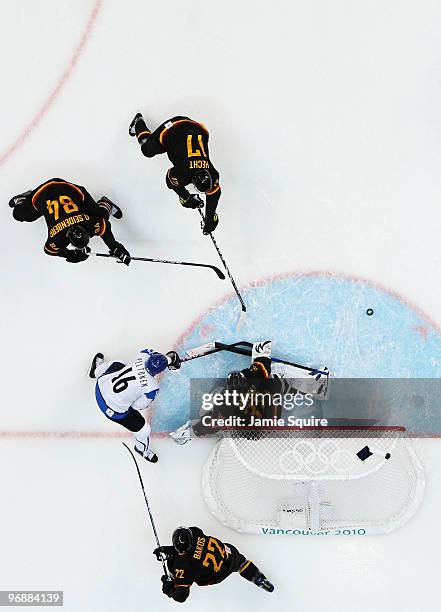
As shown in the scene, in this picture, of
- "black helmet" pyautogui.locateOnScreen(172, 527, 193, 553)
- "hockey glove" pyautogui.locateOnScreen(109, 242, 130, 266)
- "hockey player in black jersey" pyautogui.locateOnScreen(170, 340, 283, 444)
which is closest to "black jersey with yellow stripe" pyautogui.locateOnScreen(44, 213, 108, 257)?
"hockey glove" pyautogui.locateOnScreen(109, 242, 130, 266)

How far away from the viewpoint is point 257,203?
14.6 ft

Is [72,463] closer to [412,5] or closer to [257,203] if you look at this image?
[257,203]

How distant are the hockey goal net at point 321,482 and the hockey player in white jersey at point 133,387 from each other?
57 centimetres

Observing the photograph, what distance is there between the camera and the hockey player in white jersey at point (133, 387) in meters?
3.96

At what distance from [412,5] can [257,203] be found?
161 cm

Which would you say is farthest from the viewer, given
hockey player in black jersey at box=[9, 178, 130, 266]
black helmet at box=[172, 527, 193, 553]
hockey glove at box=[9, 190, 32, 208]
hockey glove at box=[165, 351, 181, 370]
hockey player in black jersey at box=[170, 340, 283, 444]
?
hockey glove at box=[9, 190, 32, 208]

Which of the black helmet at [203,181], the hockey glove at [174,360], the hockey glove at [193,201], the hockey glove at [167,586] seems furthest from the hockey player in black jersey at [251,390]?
the black helmet at [203,181]

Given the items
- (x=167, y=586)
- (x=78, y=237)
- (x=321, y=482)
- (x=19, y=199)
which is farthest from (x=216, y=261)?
(x=167, y=586)

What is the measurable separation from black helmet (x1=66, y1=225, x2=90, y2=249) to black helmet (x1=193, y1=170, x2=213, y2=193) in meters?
0.66

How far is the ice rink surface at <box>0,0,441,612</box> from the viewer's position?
4359 mm

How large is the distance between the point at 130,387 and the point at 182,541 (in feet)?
2.89

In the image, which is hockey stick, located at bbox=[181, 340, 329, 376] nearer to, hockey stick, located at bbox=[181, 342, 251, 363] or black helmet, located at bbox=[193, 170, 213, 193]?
hockey stick, located at bbox=[181, 342, 251, 363]

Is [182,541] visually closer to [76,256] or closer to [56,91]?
[76,256]

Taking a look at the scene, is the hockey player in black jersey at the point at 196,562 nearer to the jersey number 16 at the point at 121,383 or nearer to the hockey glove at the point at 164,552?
the hockey glove at the point at 164,552
